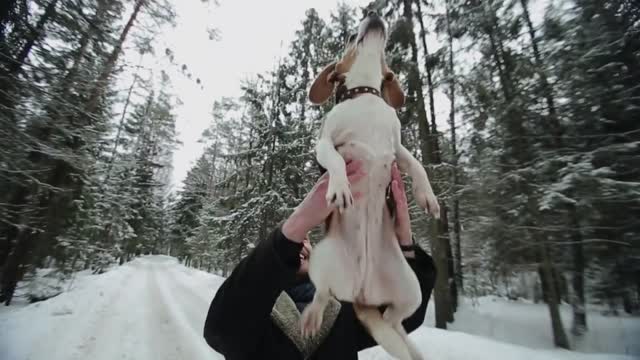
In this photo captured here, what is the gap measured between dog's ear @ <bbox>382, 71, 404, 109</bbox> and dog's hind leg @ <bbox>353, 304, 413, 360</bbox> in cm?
77

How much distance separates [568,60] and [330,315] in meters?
4.98

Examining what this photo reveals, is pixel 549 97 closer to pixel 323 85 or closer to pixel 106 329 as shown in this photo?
pixel 323 85

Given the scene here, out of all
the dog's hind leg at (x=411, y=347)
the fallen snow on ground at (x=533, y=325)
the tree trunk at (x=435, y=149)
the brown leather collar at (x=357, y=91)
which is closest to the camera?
the dog's hind leg at (x=411, y=347)

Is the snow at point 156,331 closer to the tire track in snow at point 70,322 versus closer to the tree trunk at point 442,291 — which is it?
the tire track in snow at point 70,322

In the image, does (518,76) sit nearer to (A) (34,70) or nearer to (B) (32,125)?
(A) (34,70)

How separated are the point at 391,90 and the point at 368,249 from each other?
66 cm

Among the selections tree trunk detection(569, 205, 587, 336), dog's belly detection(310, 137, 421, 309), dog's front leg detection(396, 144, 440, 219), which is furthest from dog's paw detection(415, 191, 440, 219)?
tree trunk detection(569, 205, 587, 336)

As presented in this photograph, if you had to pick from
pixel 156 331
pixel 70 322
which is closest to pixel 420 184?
pixel 156 331

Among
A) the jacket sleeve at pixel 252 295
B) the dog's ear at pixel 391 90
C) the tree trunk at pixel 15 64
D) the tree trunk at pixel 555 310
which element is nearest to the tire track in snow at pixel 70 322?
the tree trunk at pixel 15 64

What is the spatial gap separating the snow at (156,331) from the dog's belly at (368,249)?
2990mm

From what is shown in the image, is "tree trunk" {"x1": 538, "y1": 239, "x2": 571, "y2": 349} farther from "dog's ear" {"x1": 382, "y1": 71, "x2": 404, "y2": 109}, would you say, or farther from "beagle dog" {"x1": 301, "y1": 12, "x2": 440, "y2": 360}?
"beagle dog" {"x1": 301, "y1": 12, "x2": 440, "y2": 360}

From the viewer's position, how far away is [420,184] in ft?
2.91

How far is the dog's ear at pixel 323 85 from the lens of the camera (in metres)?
1.13

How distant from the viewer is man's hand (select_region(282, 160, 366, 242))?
847 mm
